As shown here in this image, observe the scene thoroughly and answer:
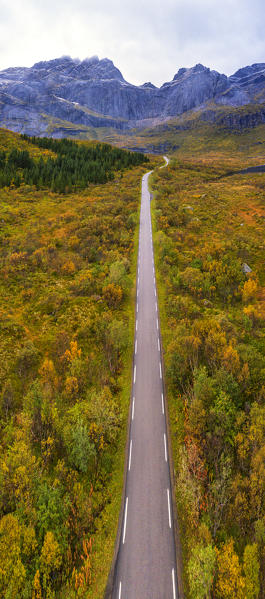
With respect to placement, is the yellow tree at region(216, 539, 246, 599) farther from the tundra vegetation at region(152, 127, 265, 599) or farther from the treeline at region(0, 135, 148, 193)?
the treeline at region(0, 135, 148, 193)

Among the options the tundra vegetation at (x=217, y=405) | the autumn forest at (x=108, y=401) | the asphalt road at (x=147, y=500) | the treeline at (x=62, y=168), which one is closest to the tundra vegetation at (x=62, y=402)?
the autumn forest at (x=108, y=401)

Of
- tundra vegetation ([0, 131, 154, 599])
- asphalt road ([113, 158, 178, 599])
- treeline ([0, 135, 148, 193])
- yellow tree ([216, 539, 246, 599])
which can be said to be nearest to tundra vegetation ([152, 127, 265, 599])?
yellow tree ([216, 539, 246, 599])

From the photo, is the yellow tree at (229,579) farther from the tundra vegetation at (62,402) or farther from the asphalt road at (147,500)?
the tundra vegetation at (62,402)

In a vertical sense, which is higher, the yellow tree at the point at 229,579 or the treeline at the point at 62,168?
the treeline at the point at 62,168

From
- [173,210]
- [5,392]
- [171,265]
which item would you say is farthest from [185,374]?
[173,210]

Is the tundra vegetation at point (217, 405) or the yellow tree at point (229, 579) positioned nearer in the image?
the yellow tree at point (229, 579)

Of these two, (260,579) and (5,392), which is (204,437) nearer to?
(260,579)

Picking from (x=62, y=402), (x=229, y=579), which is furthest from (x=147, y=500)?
(x=62, y=402)
